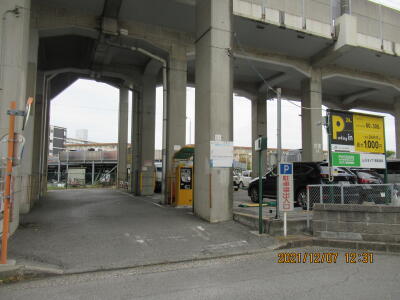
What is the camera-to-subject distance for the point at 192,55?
19016 millimetres

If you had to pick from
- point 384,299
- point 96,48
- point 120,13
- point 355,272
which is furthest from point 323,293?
point 96,48

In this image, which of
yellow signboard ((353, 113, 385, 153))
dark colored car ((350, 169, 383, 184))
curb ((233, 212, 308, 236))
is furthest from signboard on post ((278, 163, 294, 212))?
dark colored car ((350, 169, 383, 184))

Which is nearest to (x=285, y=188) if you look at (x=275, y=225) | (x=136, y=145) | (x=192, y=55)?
(x=275, y=225)

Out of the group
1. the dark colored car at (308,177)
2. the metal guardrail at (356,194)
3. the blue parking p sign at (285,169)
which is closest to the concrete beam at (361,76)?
the dark colored car at (308,177)

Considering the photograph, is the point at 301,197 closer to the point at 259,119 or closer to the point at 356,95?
the point at 259,119

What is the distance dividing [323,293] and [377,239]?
454 cm

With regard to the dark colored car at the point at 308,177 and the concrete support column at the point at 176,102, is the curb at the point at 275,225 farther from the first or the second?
the concrete support column at the point at 176,102

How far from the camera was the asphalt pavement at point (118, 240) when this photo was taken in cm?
689

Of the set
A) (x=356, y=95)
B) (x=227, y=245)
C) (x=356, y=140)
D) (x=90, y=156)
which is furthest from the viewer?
(x=90, y=156)

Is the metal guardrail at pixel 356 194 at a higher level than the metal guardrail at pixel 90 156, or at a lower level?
lower

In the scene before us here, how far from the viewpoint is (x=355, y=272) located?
6160 mm

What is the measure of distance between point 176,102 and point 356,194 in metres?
10.9

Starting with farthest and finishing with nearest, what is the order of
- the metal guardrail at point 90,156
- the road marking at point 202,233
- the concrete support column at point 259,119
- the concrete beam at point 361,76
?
the metal guardrail at point 90,156 → the concrete support column at point 259,119 → the concrete beam at point 361,76 → the road marking at point 202,233

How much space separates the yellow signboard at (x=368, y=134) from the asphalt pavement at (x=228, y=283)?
193 inches
